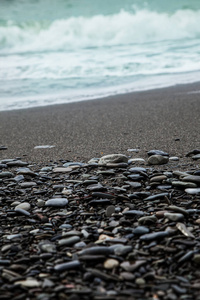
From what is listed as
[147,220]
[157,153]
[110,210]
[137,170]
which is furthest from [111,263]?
[157,153]

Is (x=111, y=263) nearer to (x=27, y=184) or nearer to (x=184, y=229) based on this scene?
(x=184, y=229)

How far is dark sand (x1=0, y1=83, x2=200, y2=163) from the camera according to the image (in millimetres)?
3748

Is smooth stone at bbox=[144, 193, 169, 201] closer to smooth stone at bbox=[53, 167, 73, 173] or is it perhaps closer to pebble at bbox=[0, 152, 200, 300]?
pebble at bbox=[0, 152, 200, 300]

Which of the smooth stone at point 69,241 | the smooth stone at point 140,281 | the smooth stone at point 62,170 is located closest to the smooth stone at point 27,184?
the smooth stone at point 62,170

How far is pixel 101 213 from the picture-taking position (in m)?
2.26

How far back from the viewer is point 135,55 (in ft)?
45.1

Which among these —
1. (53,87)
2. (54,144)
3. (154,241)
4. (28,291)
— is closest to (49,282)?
(28,291)

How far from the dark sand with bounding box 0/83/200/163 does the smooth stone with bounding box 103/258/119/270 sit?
6.03ft

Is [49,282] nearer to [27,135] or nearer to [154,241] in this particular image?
[154,241]

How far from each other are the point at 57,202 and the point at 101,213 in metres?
0.31

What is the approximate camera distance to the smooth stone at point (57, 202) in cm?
238

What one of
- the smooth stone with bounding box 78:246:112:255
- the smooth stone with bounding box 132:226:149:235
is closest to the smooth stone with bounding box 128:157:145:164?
the smooth stone with bounding box 132:226:149:235

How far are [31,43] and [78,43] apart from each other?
2.60 metres

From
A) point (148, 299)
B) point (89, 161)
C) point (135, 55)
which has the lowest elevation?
point (148, 299)
